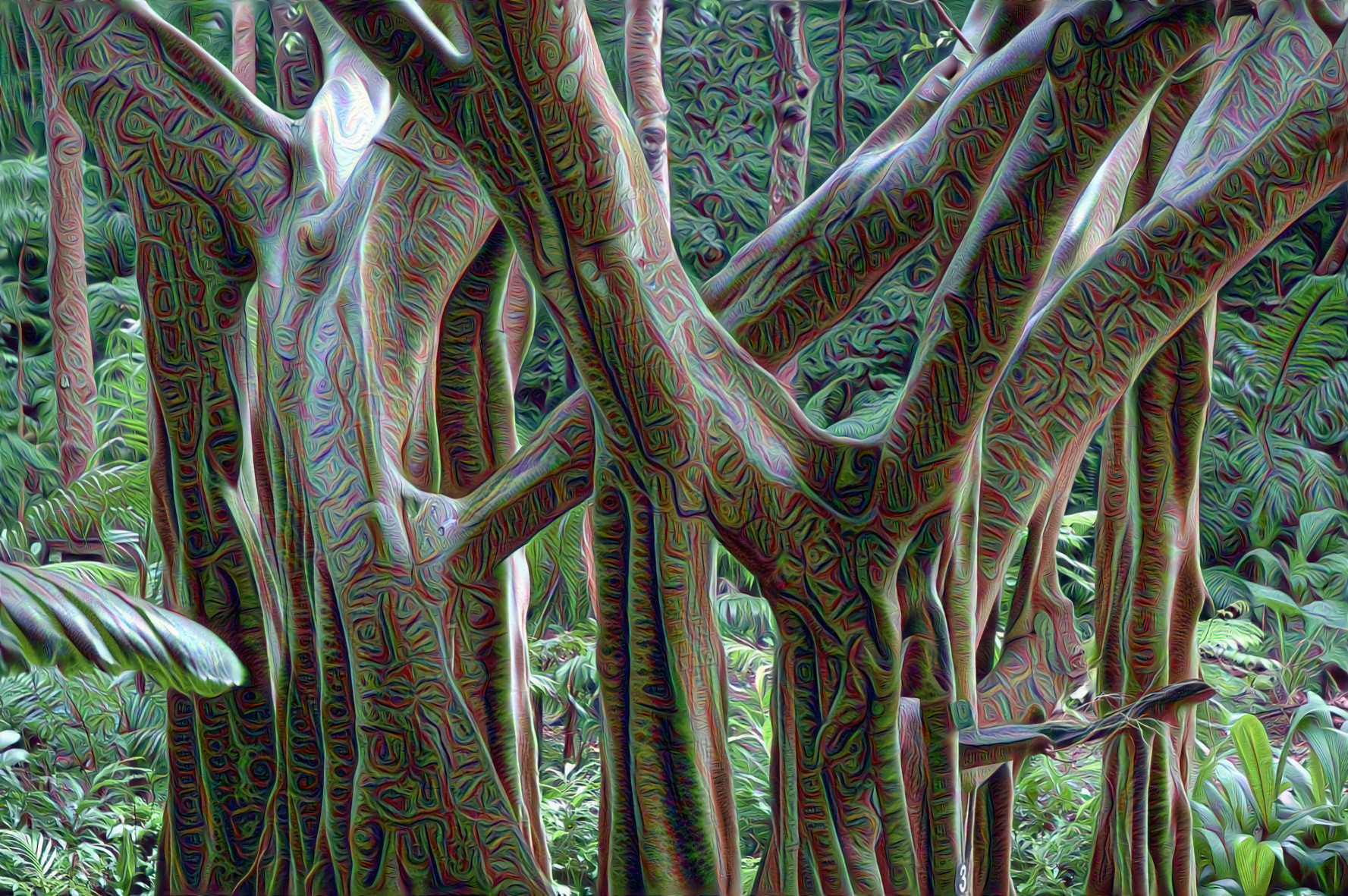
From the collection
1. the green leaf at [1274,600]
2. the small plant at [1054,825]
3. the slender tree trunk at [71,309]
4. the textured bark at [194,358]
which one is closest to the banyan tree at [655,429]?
the textured bark at [194,358]

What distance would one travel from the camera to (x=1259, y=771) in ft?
12.5

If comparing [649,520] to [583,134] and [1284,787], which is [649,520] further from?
[1284,787]

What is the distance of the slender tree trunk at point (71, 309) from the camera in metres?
5.95

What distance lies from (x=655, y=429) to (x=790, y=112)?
3.02m

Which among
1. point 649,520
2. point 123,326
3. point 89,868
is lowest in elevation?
point 89,868

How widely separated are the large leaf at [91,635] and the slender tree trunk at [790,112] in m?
3.20

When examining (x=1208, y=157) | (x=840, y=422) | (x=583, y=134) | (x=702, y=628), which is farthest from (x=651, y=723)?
(x=840, y=422)

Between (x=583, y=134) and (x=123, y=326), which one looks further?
(x=123, y=326)

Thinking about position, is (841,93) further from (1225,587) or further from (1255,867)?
(1255,867)

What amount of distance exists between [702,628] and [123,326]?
5.30 meters

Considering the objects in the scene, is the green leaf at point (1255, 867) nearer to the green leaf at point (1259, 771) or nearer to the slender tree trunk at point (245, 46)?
the green leaf at point (1259, 771)

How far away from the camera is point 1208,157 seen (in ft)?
8.04

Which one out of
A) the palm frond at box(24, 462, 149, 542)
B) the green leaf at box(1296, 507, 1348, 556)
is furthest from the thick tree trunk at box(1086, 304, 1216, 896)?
the palm frond at box(24, 462, 149, 542)

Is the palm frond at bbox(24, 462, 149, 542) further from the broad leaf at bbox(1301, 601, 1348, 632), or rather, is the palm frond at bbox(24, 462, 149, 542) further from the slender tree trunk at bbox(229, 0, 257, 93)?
the broad leaf at bbox(1301, 601, 1348, 632)
